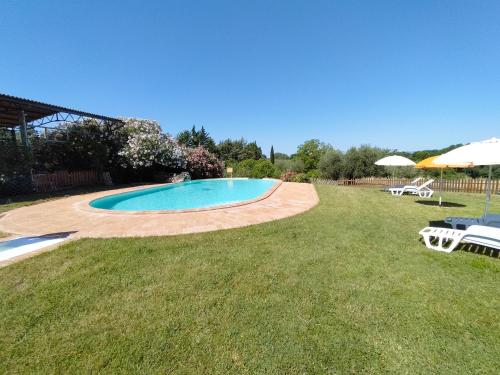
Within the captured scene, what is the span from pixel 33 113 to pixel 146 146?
6241mm

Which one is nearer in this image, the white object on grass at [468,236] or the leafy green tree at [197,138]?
the white object on grass at [468,236]

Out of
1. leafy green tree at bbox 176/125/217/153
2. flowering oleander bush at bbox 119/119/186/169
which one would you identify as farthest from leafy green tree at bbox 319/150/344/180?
leafy green tree at bbox 176/125/217/153

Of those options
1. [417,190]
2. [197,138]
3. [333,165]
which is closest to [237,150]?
[197,138]

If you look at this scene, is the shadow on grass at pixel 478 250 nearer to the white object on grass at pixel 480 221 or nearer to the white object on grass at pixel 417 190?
the white object on grass at pixel 480 221

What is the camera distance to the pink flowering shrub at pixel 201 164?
68.0 ft

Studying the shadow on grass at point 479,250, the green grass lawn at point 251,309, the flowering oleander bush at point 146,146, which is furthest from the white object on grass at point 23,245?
the flowering oleander bush at point 146,146

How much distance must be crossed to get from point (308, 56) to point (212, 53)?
6930mm

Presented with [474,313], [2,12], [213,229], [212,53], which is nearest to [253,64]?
[212,53]

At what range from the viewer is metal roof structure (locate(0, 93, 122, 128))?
10289mm

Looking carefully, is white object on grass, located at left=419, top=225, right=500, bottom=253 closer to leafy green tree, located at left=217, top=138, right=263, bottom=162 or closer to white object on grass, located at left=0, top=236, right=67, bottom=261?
white object on grass, located at left=0, top=236, right=67, bottom=261

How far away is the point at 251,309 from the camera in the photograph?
2.37 m

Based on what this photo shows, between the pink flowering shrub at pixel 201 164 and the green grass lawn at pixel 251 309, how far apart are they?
17140mm

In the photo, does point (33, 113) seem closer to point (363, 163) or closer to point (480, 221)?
point (480, 221)

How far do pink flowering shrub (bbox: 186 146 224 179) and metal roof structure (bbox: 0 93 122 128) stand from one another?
22.1 ft
